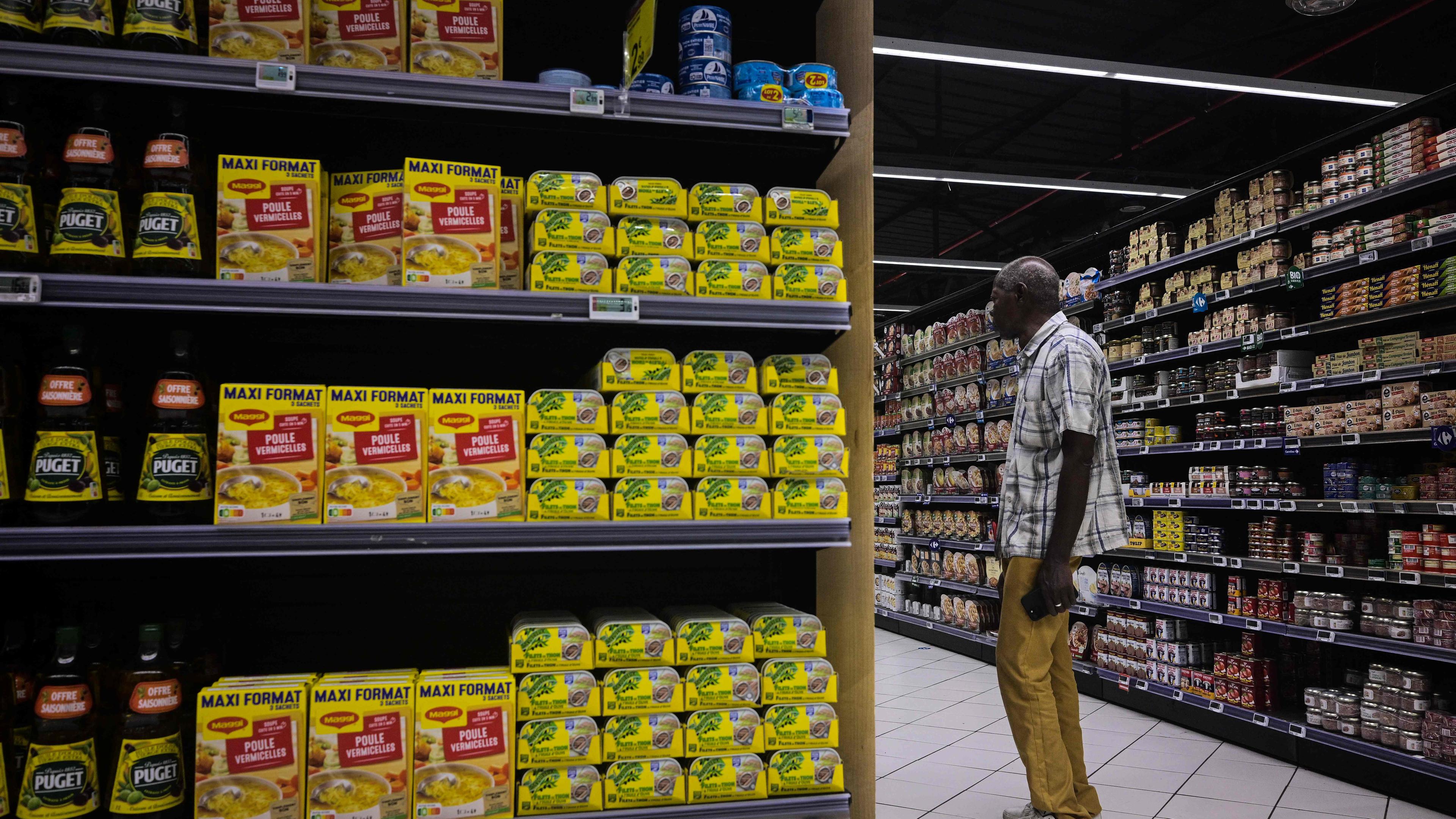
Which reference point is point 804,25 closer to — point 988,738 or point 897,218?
point 988,738

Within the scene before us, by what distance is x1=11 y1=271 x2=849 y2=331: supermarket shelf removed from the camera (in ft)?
6.11

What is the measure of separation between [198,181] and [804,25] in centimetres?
185

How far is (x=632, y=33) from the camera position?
2.14 m

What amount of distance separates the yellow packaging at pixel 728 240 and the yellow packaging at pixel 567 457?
22.1 inches

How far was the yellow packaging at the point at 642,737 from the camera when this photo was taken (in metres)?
2.05

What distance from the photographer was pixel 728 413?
224 centimetres

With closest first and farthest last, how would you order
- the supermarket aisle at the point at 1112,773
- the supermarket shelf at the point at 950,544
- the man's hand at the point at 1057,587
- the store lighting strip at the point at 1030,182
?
the man's hand at the point at 1057,587 → the supermarket aisle at the point at 1112,773 → the supermarket shelf at the point at 950,544 → the store lighting strip at the point at 1030,182

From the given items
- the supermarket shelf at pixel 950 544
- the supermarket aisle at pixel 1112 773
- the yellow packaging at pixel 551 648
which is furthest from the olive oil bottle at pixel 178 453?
the supermarket shelf at pixel 950 544

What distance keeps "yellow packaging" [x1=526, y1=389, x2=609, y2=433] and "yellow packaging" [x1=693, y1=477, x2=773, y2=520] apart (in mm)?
309

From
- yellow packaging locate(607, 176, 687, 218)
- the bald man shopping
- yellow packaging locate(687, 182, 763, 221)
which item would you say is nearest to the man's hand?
the bald man shopping

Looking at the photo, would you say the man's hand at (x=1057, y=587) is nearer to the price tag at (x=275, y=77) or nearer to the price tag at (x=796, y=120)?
the price tag at (x=796, y=120)

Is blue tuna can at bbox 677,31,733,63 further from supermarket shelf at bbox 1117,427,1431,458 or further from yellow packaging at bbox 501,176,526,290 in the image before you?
supermarket shelf at bbox 1117,427,1431,458

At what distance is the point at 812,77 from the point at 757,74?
16 centimetres

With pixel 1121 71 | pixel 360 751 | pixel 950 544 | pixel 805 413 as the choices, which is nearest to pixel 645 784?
pixel 360 751
